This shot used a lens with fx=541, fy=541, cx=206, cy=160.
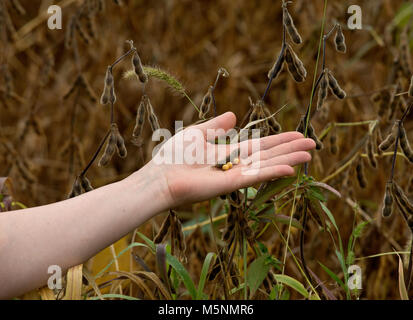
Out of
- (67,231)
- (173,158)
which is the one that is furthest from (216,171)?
(67,231)

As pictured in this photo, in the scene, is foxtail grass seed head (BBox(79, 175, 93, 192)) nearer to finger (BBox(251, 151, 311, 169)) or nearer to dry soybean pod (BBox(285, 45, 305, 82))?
finger (BBox(251, 151, 311, 169))

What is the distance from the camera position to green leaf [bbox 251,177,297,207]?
112 centimetres

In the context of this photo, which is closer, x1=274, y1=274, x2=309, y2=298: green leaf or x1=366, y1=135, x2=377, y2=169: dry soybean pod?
x1=274, y1=274, x2=309, y2=298: green leaf

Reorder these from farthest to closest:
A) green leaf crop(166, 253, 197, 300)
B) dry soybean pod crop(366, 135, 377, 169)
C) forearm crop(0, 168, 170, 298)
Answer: dry soybean pod crop(366, 135, 377, 169)
green leaf crop(166, 253, 197, 300)
forearm crop(0, 168, 170, 298)

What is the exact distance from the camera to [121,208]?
106 cm

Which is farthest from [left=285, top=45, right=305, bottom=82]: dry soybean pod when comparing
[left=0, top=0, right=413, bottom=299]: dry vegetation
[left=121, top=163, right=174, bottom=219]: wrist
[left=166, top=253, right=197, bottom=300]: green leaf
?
[left=166, top=253, right=197, bottom=300]: green leaf

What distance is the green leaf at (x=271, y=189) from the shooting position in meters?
1.12

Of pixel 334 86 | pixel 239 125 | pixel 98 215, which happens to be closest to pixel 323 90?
pixel 334 86

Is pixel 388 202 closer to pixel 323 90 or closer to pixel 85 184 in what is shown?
pixel 323 90

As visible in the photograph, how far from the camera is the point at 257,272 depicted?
1.12m

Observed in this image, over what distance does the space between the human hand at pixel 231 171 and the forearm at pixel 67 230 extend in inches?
1.2

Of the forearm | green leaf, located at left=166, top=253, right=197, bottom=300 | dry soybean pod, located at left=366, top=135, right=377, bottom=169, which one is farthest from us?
dry soybean pod, located at left=366, top=135, right=377, bottom=169

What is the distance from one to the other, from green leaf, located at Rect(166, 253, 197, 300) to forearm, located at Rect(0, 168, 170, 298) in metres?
0.14
